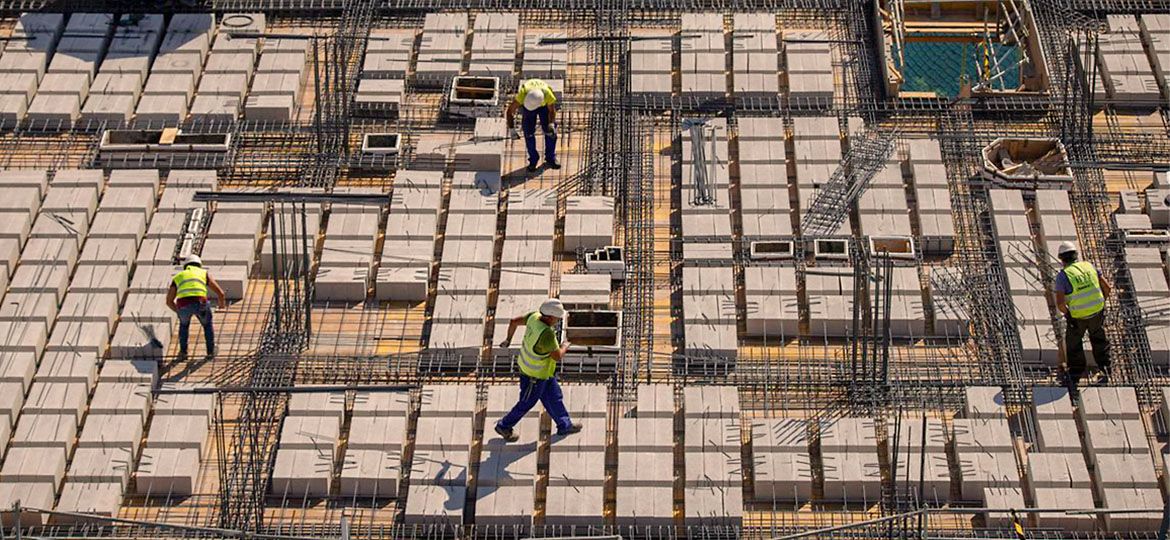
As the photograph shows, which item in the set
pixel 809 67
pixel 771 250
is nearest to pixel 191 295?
pixel 771 250

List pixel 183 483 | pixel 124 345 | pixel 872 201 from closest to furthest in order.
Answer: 1. pixel 183 483
2. pixel 124 345
3. pixel 872 201

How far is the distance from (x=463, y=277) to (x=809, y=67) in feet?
29.1

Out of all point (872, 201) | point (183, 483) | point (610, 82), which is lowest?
point (183, 483)

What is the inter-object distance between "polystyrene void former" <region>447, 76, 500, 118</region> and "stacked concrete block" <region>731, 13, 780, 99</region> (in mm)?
4540

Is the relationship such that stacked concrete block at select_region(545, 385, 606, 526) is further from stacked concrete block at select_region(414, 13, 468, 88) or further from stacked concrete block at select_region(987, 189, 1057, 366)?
stacked concrete block at select_region(414, 13, 468, 88)

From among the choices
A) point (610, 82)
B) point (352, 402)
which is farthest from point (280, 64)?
point (352, 402)

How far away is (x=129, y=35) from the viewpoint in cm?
4822

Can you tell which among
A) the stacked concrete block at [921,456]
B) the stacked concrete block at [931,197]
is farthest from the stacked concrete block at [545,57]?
the stacked concrete block at [921,456]

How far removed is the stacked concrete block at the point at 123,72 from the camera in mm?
46188

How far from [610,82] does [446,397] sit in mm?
9755

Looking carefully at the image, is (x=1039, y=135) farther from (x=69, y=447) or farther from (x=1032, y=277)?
(x=69, y=447)

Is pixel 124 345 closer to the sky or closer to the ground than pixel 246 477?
closer to the sky

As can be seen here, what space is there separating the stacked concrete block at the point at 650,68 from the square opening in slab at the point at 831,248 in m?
5.56

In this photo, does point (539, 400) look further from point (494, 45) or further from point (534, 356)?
point (494, 45)
